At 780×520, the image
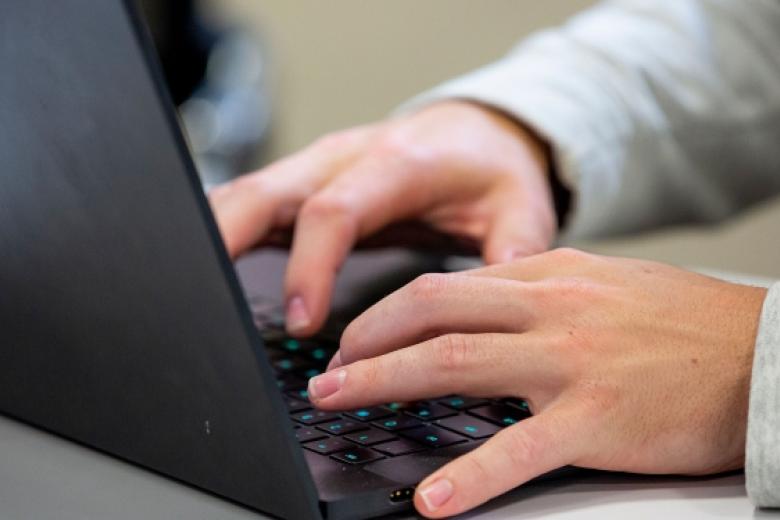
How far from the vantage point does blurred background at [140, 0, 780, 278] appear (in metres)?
2.13

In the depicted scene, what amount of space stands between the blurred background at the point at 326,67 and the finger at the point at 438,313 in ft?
4.63

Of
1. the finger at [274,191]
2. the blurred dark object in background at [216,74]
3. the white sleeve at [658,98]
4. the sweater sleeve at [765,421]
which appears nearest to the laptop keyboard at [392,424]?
the sweater sleeve at [765,421]

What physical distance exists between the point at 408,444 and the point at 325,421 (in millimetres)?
46

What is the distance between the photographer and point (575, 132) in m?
0.92

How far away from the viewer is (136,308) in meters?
0.44

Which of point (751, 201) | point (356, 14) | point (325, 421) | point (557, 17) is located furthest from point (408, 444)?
point (356, 14)

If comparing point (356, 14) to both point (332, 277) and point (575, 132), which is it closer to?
point (575, 132)

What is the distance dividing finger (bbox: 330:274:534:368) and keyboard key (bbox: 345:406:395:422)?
0.09 ft

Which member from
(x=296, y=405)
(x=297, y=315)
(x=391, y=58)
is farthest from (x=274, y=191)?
(x=391, y=58)

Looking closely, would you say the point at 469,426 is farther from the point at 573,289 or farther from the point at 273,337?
the point at 273,337

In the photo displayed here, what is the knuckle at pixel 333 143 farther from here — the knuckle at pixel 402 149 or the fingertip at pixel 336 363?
the fingertip at pixel 336 363

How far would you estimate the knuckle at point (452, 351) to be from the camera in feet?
1.62

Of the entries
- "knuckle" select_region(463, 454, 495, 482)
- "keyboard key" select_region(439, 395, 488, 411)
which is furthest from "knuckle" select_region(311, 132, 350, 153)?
"knuckle" select_region(463, 454, 495, 482)

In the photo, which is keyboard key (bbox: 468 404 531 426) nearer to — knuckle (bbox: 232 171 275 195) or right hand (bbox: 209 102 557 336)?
right hand (bbox: 209 102 557 336)
